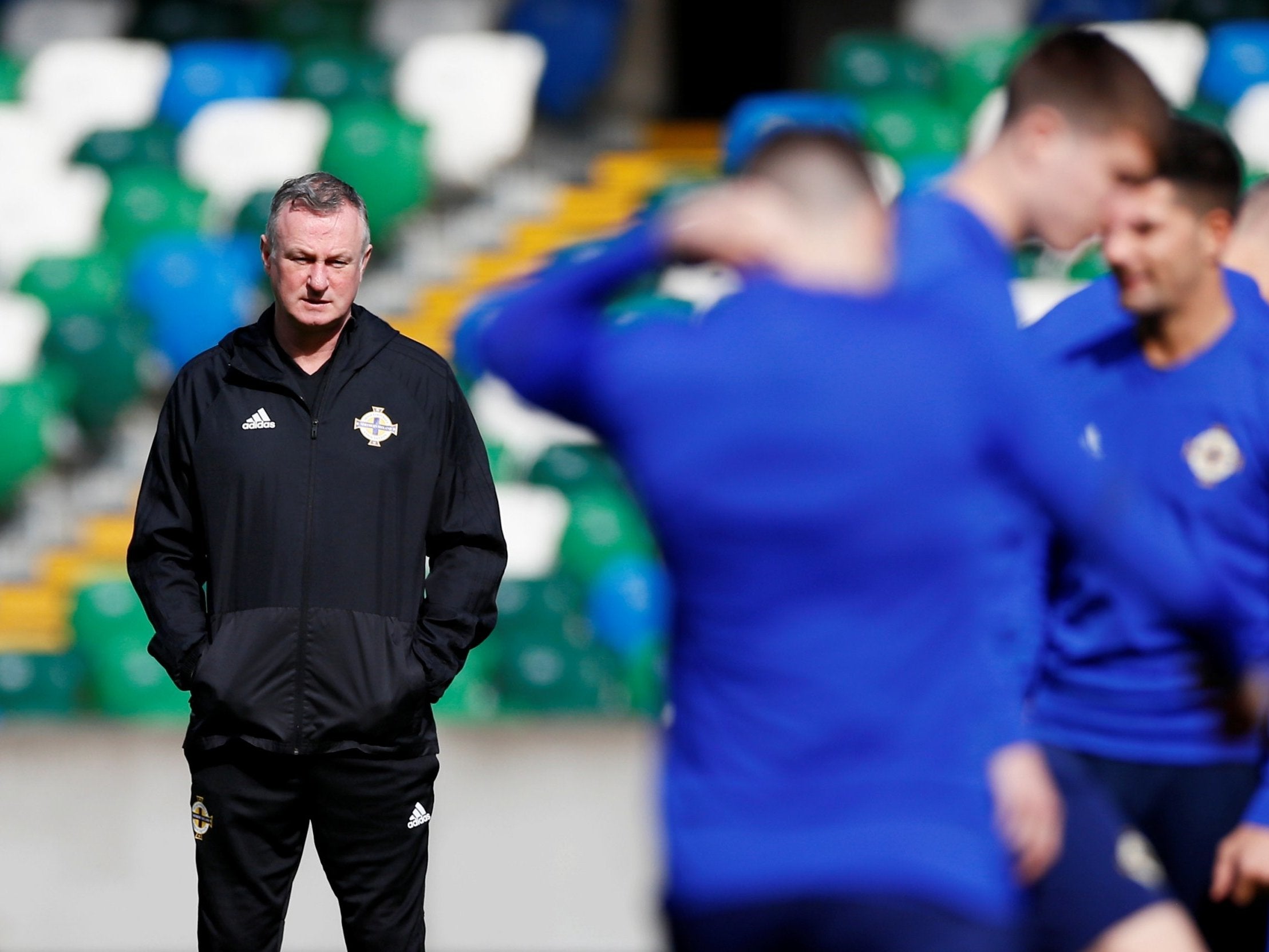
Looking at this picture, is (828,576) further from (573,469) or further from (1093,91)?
(573,469)

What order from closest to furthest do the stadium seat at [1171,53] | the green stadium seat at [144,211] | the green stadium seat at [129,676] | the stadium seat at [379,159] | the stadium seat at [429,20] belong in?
the green stadium seat at [129,676] < the stadium seat at [1171,53] < the green stadium seat at [144,211] < the stadium seat at [379,159] < the stadium seat at [429,20]

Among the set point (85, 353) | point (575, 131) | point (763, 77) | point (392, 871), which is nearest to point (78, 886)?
point (392, 871)

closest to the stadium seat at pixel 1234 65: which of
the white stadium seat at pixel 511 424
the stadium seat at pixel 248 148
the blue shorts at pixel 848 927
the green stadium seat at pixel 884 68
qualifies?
the green stadium seat at pixel 884 68

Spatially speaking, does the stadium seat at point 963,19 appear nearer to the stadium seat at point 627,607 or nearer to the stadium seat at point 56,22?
the stadium seat at point 627,607

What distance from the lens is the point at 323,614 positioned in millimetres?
3711

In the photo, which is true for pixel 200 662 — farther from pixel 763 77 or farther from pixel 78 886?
pixel 763 77

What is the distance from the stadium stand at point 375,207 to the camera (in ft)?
25.9

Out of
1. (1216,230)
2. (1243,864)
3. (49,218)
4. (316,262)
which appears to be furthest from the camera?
(49,218)

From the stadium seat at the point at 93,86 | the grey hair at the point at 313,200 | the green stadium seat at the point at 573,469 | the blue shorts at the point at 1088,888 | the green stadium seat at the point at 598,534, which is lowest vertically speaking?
the green stadium seat at the point at 598,534

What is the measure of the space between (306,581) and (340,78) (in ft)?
26.4

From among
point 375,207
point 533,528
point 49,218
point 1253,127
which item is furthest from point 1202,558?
point 49,218

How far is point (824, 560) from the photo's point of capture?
2.12 m

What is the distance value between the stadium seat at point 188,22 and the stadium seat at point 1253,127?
6.14 meters

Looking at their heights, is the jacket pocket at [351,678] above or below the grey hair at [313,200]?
below
